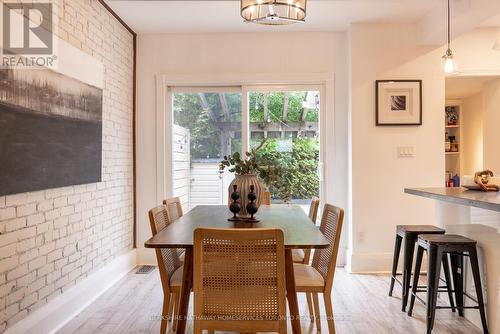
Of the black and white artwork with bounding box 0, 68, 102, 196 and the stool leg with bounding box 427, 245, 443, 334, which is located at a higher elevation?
the black and white artwork with bounding box 0, 68, 102, 196

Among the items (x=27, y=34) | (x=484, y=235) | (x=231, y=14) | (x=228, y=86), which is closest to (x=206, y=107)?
(x=228, y=86)

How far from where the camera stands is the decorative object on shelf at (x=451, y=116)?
5.95 meters

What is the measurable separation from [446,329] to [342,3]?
2833 millimetres

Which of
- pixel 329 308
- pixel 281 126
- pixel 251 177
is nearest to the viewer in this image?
pixel 329 308

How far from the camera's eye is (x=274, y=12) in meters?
2.32

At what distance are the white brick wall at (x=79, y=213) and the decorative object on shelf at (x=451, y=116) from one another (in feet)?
15.6

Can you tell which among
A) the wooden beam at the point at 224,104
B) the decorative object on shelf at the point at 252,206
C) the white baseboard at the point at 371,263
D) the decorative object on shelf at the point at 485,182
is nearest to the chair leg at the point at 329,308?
the decorative object on shelf at the point at 252,206

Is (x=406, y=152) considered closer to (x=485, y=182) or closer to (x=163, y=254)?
(x=485, y=182)

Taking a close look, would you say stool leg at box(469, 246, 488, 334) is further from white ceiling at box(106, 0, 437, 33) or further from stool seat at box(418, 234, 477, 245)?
white ceiling at box(106, 0, 437, 33)

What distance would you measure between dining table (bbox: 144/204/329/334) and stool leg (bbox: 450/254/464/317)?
46.3 inches

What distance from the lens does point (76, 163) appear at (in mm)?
2941

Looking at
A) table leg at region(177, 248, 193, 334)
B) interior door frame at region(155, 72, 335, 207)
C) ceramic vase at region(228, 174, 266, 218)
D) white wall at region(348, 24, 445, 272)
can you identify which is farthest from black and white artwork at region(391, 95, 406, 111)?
table leg at region(177, 248, 193, 334)

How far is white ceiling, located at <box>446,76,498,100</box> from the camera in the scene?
14.5 ft

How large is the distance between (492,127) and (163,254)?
4307 mm
